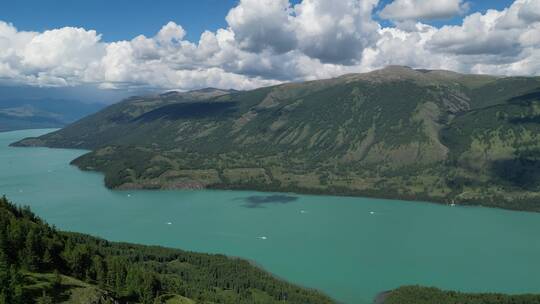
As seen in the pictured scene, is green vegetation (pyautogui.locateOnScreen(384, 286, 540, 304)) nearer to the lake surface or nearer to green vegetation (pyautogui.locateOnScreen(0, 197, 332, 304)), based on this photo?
the lake surface

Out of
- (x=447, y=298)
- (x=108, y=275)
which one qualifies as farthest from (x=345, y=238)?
(x=108, y=275)

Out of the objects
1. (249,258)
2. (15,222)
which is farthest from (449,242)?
(15,222)

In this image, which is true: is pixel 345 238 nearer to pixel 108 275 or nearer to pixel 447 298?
pixel 447 298

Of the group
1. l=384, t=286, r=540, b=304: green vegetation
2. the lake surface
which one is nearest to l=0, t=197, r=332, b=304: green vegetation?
the lake surface

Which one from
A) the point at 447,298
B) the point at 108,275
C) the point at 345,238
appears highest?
the point at 108,275

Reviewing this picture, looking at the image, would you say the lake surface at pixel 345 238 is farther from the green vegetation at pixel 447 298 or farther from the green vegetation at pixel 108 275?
the green vegetation at pixel 108 275
